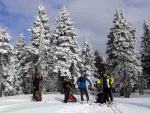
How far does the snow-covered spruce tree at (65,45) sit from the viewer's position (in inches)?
1314

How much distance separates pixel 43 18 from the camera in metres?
37.1

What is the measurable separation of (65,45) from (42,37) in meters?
4.16

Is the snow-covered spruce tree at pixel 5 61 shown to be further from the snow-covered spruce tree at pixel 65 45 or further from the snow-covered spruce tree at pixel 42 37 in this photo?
the snow-covered spruce tree at pixel 65 45

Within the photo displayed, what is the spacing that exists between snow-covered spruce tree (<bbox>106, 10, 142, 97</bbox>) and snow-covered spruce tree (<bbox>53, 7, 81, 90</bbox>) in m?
5.88

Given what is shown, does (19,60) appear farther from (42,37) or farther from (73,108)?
(73,108)

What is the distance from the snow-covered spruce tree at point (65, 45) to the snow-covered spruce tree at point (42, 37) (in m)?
2.02

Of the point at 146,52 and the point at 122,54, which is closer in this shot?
the point at 122,54

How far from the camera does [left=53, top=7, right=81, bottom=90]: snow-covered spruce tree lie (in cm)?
3338

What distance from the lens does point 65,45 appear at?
34.1 m

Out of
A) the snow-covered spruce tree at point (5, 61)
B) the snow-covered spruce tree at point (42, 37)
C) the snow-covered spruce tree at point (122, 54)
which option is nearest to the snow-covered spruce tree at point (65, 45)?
the snow-covered spruce tree at point (42, 37)

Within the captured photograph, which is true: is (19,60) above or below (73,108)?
above

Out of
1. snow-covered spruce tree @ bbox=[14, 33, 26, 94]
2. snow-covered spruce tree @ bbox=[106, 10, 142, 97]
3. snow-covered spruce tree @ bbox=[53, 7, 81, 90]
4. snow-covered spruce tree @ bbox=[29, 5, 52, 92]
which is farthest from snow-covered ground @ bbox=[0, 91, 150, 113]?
snow-covered spruce tree @ bbox=[14, 33, 26, 94]

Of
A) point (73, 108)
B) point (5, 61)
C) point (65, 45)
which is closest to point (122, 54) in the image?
point (65, 45)

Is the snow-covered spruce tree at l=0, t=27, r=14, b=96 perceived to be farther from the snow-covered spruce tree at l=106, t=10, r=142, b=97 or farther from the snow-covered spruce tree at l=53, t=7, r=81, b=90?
the snow-covered spruce tree at l=106, t=10, r=142, b=97
